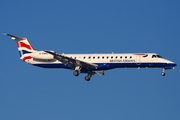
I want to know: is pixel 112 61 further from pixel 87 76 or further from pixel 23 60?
→ pixel 23 60

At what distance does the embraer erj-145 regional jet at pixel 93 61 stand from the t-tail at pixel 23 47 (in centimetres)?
16

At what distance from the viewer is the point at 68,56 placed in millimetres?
57969

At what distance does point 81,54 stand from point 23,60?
7.28 m

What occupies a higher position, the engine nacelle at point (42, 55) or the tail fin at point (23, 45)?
the tail fin at point (23, 45)

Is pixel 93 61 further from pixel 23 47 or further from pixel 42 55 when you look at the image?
pixel 23 47

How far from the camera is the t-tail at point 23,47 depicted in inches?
2347

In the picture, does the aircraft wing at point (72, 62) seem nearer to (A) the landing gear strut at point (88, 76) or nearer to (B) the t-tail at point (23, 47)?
(A) the landing gear strut at point (88, 76)

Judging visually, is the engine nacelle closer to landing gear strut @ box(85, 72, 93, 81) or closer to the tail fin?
the tail fin

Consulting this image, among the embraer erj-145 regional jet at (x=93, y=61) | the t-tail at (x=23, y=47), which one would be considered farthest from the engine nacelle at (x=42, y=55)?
the t-tail at (x=23, y=47)

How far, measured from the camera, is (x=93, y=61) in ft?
185

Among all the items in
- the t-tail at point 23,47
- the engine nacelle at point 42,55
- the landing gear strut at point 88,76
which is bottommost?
the landing gear strut at point 88,76

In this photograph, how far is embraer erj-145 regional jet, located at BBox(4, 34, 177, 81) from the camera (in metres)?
54.9

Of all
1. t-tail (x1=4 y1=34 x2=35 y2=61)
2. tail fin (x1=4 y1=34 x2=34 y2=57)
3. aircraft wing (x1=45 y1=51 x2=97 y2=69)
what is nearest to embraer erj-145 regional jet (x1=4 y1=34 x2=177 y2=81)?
aircraft wing (x1=45 y1=51 x2=97 y2=69)

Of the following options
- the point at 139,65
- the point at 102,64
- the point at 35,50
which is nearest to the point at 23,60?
the point at 35,50
